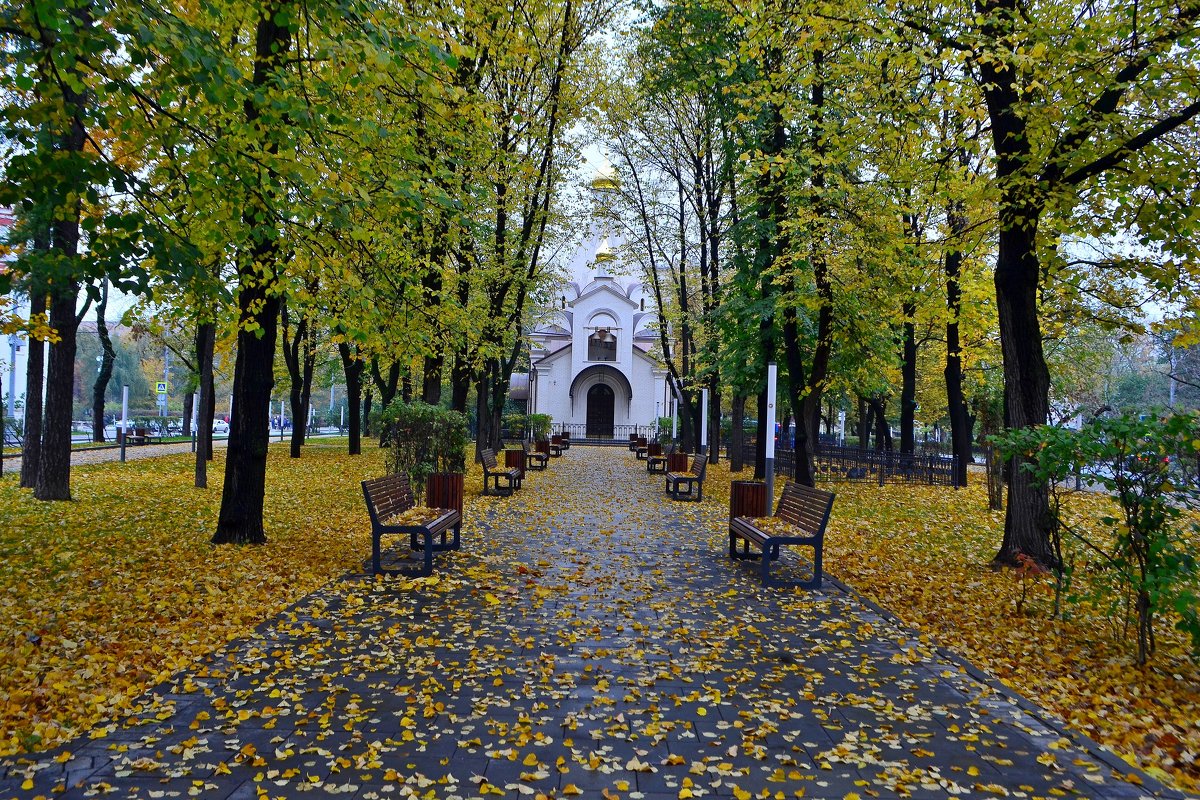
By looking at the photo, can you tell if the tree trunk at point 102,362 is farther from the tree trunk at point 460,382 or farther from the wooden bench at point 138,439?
the tree trunk at point 460,382

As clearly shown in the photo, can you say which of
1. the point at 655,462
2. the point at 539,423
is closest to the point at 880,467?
the point at 655,462

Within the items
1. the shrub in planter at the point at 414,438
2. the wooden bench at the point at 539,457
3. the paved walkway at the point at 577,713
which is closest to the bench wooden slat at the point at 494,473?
the shrub in planter at the point at 414,438

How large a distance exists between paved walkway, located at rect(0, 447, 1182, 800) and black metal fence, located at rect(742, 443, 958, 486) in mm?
12871

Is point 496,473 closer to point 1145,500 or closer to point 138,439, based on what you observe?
point 1145,500

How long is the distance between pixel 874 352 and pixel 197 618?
15.6m

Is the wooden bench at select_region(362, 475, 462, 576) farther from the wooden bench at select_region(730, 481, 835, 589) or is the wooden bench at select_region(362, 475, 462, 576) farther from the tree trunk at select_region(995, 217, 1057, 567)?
the tree trunk at select_region(995, 217, 1057, 567)

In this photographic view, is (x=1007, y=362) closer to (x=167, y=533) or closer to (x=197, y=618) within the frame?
(x=197, y=618)

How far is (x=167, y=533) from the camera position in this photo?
946 centimetres

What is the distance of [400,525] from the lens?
7922 mm

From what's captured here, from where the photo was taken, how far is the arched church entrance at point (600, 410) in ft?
160

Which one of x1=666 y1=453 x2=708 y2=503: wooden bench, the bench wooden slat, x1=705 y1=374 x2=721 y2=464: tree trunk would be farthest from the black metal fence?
the bench wooden slat

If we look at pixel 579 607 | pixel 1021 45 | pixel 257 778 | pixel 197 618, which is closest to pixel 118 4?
pixel 197 618

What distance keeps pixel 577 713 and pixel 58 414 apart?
1118cm

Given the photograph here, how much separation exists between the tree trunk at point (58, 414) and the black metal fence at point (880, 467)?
14.6 metres
